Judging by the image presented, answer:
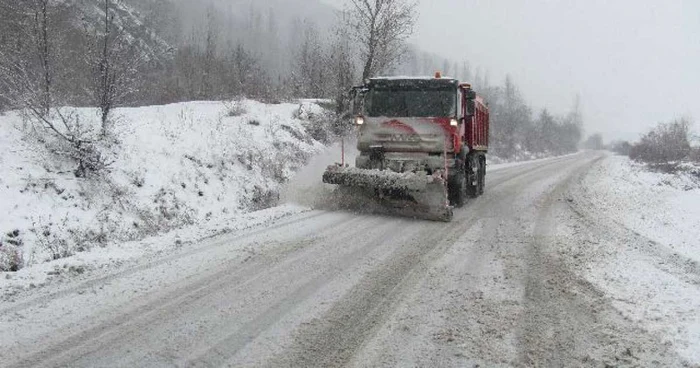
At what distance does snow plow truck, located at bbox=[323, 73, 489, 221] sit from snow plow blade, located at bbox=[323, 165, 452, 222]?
2 cm

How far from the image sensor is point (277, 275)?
5.43 meters

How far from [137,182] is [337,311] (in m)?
7.10

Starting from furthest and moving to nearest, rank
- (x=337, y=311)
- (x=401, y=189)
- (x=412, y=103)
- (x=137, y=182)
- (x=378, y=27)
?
(x=378, y=27)
(x=412, y=103)
(x=137, y=182)
(x=401, y=189)
(x=337, y=311)

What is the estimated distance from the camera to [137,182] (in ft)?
33.2

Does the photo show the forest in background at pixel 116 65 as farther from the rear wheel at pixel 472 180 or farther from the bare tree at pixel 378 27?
the rear wheel at pixel 472 180

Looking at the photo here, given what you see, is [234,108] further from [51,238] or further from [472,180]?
[51,238]

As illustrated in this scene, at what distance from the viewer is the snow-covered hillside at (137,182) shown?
8094 mm

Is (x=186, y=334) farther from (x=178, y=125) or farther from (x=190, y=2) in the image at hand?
(x=190, y=2)

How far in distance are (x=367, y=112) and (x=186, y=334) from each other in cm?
746

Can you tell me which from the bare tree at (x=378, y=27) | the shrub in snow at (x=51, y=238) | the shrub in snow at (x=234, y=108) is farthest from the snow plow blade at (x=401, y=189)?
the bare tree at (x=378, y=27)

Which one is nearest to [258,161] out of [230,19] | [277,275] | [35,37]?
[35,37]

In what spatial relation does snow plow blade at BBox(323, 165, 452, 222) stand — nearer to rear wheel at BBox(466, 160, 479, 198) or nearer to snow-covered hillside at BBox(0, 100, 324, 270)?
snow-covered hillside at BBox(0, 100, 324, 270)

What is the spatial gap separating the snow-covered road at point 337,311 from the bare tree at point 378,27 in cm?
1766

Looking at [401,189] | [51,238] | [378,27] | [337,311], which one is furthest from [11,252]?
[378,27]
